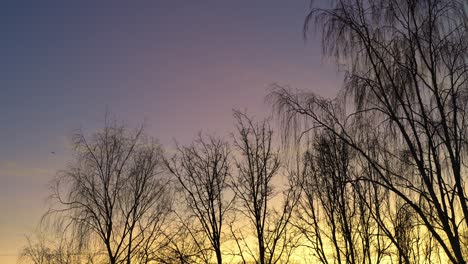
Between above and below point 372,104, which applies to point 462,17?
above

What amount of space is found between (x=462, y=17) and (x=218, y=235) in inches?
600

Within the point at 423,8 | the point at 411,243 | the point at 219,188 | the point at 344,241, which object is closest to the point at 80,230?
the point at 219,188

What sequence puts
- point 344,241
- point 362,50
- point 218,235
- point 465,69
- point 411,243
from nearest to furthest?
point 465,69
point 362,50
point 344,241
point 218,235
point 411,243

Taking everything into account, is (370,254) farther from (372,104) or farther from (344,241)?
(372,104)

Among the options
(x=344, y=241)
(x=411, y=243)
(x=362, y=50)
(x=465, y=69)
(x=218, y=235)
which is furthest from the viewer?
(x=411, y=243)

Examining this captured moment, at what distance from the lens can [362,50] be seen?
9.17 meters

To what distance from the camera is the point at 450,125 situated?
29.3 feet

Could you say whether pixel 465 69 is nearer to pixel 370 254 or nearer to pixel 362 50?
pixel 362 50

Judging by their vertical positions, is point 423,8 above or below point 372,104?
above

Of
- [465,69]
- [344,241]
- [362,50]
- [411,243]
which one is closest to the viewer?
[465,69]

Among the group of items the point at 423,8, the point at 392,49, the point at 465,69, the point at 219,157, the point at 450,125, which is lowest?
the point at 450,125

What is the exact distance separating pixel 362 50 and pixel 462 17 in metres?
1.89

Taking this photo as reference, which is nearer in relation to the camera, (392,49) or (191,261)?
(392,49)

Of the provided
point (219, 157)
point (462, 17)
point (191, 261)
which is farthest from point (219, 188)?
point (462, 17)
